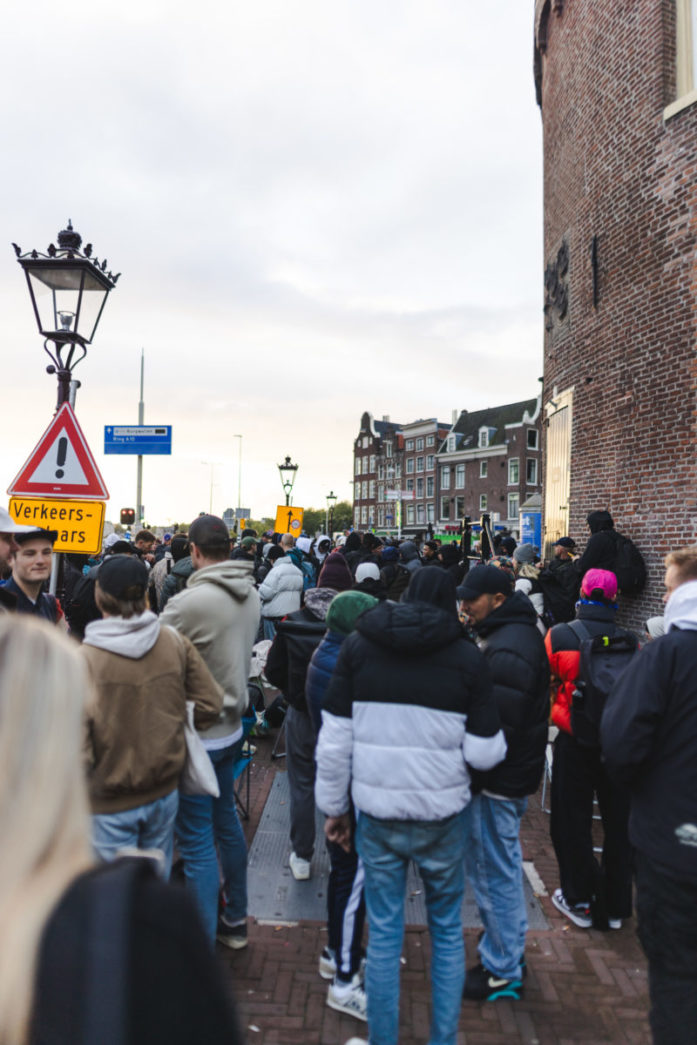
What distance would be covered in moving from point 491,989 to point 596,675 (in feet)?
5.09

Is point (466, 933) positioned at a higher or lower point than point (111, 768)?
lower

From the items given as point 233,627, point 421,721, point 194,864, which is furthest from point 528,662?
point 194,864

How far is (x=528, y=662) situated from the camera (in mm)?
3336

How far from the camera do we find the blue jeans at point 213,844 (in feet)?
10.7

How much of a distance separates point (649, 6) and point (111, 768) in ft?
32.2

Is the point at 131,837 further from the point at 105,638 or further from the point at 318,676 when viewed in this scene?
the point at 318,676

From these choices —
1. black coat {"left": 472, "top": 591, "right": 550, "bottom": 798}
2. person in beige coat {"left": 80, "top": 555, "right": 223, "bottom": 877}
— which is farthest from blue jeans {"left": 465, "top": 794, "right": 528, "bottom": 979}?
person in beige coat {"left": 80, "top": 555, "right": 223, "bottom": 877}

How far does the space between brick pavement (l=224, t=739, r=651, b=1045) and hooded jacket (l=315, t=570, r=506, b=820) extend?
3.61ft

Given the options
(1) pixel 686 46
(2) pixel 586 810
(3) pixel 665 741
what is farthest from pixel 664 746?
(1) pixel 686 46

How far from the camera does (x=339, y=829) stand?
9.78 ft

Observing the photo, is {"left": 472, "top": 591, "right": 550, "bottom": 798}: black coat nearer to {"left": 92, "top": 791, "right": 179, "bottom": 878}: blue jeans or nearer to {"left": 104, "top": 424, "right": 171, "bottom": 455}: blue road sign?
{"left": 92, "top": 791, "right": 179, "bottom": 878}: blue jeans

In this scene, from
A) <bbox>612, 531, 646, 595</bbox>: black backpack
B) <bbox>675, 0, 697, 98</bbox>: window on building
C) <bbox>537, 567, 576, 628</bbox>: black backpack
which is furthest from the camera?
<bbox>612, 531, 646, 595</bbox>: black backpack

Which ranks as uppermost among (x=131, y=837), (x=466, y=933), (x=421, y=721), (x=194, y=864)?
(x=421, y=721)

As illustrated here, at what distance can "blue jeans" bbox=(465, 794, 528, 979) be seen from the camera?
3.26 m
